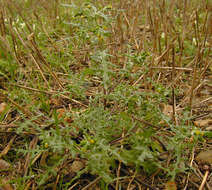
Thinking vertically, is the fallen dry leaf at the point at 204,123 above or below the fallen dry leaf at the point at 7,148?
above

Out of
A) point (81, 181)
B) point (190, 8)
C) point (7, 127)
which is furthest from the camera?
point (190, 8)

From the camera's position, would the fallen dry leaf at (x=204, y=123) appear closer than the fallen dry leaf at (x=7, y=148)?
No

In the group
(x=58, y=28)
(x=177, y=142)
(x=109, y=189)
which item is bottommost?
(x=109, y=189)

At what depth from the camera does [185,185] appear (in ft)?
3.95

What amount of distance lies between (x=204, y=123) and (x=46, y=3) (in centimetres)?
274

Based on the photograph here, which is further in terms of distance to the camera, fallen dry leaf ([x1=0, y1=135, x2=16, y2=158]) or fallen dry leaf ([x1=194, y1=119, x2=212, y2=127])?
fallen dry leaf ([x1=194, y1=119, x2=212, y2=127])

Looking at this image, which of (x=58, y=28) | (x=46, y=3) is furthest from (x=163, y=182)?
(x=46, y=3)

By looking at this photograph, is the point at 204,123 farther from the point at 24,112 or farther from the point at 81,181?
the point at 24,112

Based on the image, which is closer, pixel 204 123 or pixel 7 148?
pixel 7 148

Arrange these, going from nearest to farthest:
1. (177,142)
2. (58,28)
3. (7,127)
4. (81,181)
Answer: (177,142)
(81,181)
(7,127)
(58,28)

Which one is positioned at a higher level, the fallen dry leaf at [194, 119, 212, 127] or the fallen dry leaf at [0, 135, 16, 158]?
the fallen dry leaf at [194, 119, 212, 127]

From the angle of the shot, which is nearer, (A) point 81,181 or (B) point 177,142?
(B) point 177,142

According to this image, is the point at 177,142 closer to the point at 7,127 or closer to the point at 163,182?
the point at 163,182

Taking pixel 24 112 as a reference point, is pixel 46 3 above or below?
above
